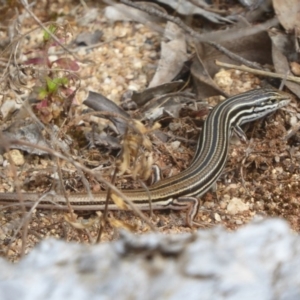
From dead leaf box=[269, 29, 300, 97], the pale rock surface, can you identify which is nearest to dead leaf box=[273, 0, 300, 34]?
dead leaf box=[269, 29, 300, 97]

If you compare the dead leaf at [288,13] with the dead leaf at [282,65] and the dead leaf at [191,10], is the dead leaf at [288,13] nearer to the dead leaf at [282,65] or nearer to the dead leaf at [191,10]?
the dead leaf at [282,65]

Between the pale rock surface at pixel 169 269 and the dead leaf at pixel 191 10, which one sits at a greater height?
the pale rock surface at pixel 169 269

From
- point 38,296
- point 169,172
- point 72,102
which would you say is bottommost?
point 169,172

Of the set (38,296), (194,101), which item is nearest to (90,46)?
(194,101)

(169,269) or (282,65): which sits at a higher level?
(169,269)

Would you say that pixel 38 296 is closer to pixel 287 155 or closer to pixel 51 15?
pixel 287 155

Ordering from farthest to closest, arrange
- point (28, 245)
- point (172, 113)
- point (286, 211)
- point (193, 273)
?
point (172, 113)
point (286, 211)
point (28, 245)
point (193, 273)

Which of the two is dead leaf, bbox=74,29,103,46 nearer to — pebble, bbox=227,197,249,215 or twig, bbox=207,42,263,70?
twig, bbox=207,42,263,70

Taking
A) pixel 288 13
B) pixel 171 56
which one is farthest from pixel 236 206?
pixel 288 13

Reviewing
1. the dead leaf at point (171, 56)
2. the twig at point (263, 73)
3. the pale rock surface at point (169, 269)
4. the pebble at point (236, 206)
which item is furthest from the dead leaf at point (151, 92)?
the pale rock surface at point (169, 269)

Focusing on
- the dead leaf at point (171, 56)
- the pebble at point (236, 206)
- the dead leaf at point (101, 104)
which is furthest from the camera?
the dead leaf at point (171, 56)

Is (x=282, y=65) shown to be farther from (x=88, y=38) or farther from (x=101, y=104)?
(x=88, y=38)
